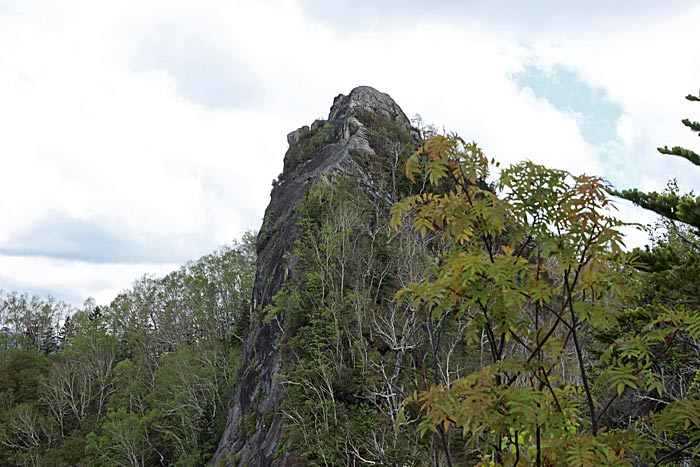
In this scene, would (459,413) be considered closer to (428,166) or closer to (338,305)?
(428,166)

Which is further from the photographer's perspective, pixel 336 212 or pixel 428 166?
pixel 336 212

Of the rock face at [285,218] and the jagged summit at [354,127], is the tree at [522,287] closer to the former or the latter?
the rock face at [285,218]

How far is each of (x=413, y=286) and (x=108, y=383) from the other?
3721 cm

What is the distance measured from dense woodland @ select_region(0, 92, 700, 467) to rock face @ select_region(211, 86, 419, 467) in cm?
61

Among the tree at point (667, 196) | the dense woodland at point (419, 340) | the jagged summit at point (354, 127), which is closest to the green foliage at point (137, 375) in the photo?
the dense woodland at point (419, 340)

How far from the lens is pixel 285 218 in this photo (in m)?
25.4

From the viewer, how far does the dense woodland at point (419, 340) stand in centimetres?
249

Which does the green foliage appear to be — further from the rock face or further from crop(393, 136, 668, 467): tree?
crop(393, 136, 668, 467): tree

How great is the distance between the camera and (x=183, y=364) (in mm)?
25797

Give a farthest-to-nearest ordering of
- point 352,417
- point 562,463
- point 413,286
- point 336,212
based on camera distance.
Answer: point 336,212, point 352,417, point 413,286, point 562,463

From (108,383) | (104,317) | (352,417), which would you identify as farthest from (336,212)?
(104,317)

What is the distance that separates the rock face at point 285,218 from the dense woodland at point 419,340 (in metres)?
0.61

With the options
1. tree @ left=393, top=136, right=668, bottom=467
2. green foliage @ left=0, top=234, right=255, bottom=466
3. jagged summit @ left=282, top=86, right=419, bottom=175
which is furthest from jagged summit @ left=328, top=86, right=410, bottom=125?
tree @ left=393, top=136, right=668, bottom=467

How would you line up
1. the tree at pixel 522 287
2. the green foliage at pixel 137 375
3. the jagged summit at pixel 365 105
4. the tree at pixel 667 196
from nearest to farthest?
the tree at pixel 522 287 < the tree at pixel 667 196 < the green foliage at pixel 137 375 < the jagged summit at pixel 365 105
